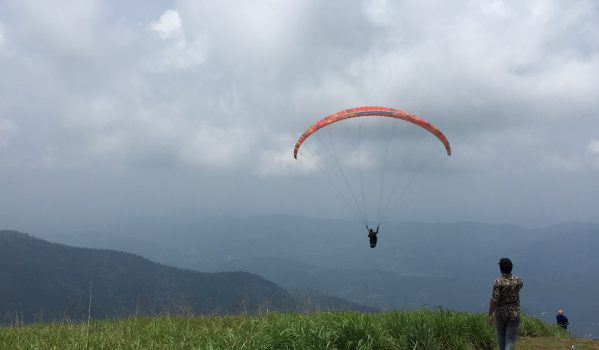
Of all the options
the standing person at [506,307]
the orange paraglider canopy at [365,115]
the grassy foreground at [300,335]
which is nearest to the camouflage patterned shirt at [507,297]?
the standing person at [506,307]

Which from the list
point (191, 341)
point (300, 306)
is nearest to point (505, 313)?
point (300, 306)

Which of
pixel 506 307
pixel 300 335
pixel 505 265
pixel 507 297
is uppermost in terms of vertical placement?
pixel 505 265

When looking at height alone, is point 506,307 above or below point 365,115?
below

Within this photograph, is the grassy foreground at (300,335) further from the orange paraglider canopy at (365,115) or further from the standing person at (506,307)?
the orange paraglider canopy at (365,115)

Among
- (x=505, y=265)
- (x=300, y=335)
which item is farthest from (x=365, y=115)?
(x=300, y=335)

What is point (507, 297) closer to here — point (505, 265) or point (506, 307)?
point (506, 307)

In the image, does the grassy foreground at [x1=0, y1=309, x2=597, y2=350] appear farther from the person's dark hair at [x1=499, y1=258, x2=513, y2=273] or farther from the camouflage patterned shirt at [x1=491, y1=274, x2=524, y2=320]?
the person's dark hair at [x1=499, y1=258, x2=513, y2=273]
